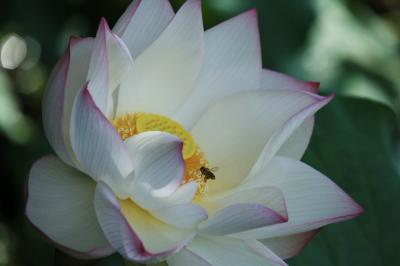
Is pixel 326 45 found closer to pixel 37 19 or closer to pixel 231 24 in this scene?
pixel 37 19

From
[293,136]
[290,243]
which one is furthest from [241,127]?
[290,243]

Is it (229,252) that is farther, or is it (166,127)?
(166,127)

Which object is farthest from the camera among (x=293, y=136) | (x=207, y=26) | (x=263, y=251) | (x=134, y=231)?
(x=207, y=26)

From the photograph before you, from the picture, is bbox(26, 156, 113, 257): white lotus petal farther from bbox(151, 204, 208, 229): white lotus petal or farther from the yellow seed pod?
the yellow seed pod

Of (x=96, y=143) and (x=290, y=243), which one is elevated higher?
(x=96, y=143)

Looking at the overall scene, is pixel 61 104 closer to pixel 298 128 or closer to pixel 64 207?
pixel 64 207

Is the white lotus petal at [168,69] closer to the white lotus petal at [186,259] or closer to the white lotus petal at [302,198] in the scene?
the white lotus petal at [302,198]

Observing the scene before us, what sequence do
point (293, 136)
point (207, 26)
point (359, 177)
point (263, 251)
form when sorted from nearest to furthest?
point (263, 251), point (293, 136), point (359, 177), point (207, 26)
